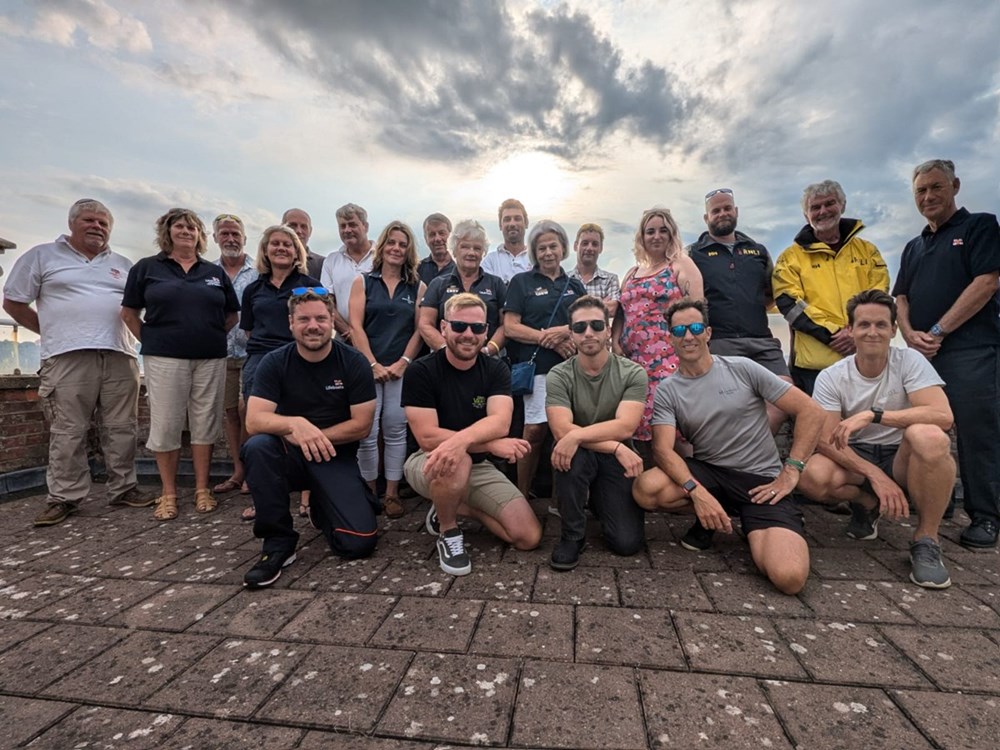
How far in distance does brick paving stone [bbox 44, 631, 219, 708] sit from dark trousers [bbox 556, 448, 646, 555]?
2.10 m

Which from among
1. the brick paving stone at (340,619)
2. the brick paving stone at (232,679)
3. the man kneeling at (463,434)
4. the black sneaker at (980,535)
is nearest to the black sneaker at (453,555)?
the man kneeling at (463,434)

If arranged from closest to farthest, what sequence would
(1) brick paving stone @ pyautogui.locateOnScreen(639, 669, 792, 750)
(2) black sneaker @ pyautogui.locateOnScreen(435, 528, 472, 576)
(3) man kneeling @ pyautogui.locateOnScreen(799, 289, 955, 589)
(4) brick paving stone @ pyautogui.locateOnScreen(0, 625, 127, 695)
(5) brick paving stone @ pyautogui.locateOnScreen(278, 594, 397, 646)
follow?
(1) brick paving stone @ pyautogui.locateOnScreen(639, 669, 792, 750) < (4) brick paving stone @ pyautogui.locateOnScreen(0, 625, 127, 695) < (5) brick paving stone @ pyautogui.locateOnScreen(278, 594, 397, 646) < (2) black sneaker @ pyautogui.locateOnScreen(435, 528, 472, 576) < (3) man kneeling @ pyautogui.locateOnScreen(799, 289, 955, 589)

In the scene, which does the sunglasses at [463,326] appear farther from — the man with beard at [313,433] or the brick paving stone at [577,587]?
the brick paving stone at [577,587]

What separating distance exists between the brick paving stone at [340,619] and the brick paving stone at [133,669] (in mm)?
393

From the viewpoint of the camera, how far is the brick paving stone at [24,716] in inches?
68.6

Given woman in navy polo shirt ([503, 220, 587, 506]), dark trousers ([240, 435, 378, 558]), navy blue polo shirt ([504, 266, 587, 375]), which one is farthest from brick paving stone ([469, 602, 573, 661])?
navy blue polo shirt ([504, 266, 587, 375])

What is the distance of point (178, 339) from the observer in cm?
435

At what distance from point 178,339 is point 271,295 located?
94 centimetres

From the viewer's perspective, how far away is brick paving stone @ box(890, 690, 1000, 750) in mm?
1685

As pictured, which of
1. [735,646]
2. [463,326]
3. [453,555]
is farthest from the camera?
[463,326]

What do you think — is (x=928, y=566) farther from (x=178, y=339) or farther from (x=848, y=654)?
(x=178, y=339)

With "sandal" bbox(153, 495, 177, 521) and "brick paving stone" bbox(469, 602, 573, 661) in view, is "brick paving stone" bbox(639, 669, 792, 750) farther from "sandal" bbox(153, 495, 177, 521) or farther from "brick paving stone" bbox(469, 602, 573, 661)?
"sandal" bbox(153, 495, 177, 521)

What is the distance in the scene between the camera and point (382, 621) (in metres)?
2.46

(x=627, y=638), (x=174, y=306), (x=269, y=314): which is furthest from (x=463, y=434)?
(x=174, y=306)
